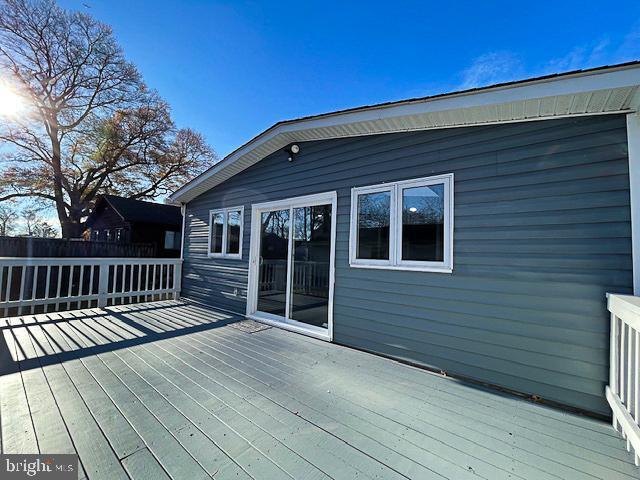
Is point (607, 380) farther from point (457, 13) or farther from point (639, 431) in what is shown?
point (457, 13)

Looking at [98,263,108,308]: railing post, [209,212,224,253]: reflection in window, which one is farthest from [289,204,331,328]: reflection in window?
[98,263,108,308]: railing post

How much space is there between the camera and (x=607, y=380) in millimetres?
2115

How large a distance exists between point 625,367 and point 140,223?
560 inches

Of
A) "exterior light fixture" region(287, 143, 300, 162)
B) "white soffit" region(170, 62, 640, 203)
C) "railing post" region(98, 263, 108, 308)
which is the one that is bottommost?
"railing post" region(98, 263, 108, 308)

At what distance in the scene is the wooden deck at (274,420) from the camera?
1570mm

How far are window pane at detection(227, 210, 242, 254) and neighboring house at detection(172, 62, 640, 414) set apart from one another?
1474 millimetres

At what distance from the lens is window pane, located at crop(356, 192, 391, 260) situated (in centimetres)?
337

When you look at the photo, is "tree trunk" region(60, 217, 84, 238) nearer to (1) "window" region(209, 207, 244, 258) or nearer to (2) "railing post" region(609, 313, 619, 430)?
(1) "window" region(209, 207, 244, 258)

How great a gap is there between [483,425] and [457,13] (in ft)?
19.2

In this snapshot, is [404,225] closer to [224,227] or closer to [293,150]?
[293,150]

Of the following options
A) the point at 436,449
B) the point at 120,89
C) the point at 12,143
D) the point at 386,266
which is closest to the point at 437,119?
the point at 386,266

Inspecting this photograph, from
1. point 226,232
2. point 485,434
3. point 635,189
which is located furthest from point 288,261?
point 635,189

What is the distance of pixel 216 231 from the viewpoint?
5.99m

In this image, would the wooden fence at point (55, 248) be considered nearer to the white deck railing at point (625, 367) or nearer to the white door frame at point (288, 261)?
the white door frame at point (288, 261)
